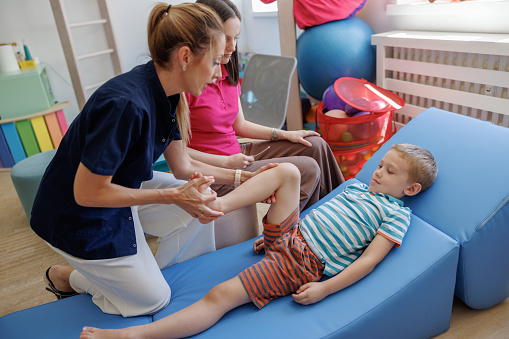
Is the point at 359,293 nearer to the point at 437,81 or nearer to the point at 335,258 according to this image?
the point at 335,258

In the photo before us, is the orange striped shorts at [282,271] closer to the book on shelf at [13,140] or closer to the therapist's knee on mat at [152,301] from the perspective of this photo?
the therapist's knee on mat at [152,301]

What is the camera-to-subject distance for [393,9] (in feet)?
8.84

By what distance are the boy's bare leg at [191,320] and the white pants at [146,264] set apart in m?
0.13

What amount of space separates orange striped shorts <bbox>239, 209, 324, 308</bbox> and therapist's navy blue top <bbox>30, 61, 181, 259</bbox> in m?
0.40

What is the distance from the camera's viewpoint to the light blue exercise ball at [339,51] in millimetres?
2705

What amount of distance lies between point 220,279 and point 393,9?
219 cm

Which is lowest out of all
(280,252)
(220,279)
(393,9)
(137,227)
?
(220,279)

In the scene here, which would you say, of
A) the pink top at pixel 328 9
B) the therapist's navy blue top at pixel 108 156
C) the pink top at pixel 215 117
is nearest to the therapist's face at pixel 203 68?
the therapist's navy blue top at pixel 108 156

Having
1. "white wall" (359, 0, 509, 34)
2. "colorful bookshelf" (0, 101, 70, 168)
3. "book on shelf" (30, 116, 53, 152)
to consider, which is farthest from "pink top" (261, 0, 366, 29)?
"book on shelf" (30, 116, 53, 152)

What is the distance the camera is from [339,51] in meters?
2.70

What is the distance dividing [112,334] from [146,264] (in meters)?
0.23

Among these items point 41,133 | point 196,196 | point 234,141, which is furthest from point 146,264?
point 41,133

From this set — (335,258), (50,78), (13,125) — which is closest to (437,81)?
(335,258)

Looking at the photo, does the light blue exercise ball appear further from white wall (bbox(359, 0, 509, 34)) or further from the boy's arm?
the boy's arm
